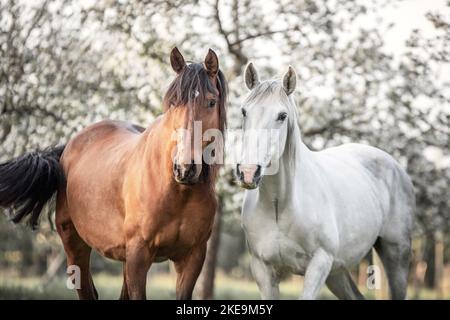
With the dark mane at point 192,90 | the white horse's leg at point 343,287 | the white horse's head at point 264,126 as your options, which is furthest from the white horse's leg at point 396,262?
the dark mane at point 192,90

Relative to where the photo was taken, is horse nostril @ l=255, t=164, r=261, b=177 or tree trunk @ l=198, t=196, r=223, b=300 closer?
horse nostril @ l=255, t=164, r=261, b=177

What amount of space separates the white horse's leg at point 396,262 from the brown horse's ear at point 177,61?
2975mm

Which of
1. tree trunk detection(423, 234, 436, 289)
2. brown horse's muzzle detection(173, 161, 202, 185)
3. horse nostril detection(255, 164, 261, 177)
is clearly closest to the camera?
brown horse's muzzle detection(173, 161, 202, 185)

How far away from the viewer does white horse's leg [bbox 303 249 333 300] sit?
5.03m

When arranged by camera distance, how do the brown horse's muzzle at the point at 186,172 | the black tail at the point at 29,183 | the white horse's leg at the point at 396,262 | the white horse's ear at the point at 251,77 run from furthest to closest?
the white horse's leg at the point at 396,262 < the black tail at the point at 29,183 < the white horse's ear at the point at 251,77 < the brown horse's muzzle at the point at 186,172

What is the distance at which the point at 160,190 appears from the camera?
16.0 feet

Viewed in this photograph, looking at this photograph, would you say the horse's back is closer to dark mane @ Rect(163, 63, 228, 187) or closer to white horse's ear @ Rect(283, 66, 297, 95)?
white horse's ear @ Rect(283, 66, 297, 95)

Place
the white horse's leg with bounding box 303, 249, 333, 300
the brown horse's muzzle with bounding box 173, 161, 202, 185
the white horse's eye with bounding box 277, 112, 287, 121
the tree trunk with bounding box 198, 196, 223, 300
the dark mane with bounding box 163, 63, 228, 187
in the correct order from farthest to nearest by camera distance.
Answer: the tree trunk with bounding box 198, 196, 223, 300 → the white horse's leg with bounding box 303, 249, 333, 300 → the white horse's eye with bounding box 277, 112, 287, 121 → the dark mane with bounding box 163, 63, 228, 187 → the brown horse's muzzle with bounding box 173, 161, 202, 185

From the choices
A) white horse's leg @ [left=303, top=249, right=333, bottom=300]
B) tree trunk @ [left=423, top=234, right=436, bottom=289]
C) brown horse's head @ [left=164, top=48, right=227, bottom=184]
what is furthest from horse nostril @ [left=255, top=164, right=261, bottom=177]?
tree trunk @ [left=423, top=234, right=436, bottom=289]

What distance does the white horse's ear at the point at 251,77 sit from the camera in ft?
17.0

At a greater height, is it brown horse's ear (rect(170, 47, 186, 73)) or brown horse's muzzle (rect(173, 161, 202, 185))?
brown horse's ear (rect(170, 47, 186, 73))

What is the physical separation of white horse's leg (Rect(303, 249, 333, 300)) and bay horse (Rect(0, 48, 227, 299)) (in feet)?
2.68

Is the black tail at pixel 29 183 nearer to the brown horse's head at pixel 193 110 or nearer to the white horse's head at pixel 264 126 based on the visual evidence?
the brown horse's head at pixel 193 110
